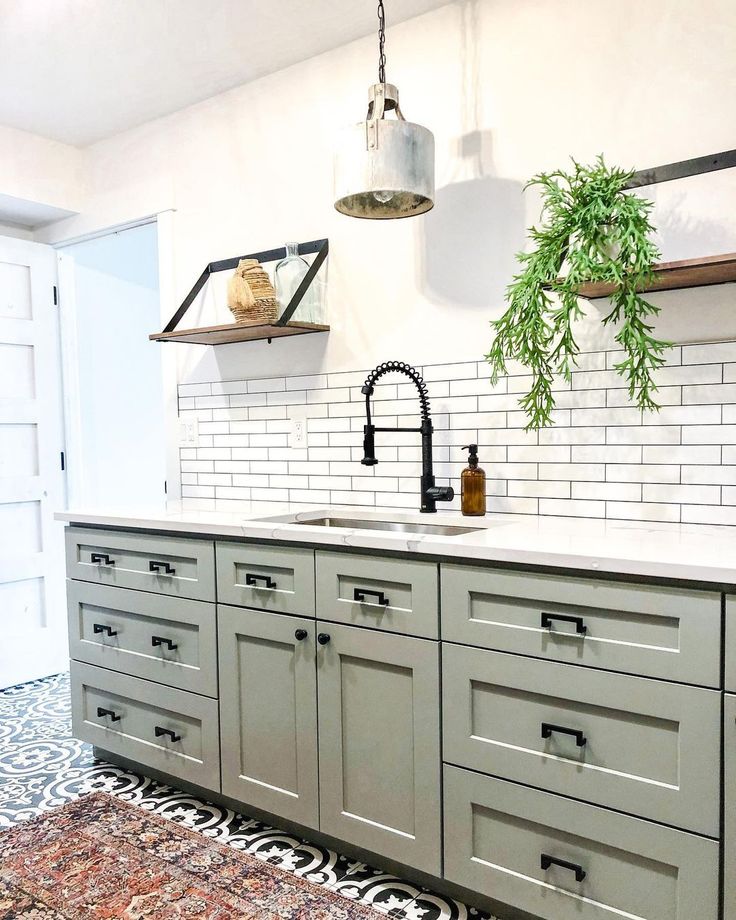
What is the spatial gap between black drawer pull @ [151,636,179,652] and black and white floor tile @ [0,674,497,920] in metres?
0.50

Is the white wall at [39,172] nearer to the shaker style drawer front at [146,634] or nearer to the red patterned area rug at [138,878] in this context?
the shaker style drawer front at [146,634]

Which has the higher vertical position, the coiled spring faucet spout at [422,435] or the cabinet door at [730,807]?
the coiled spring faucet spout at [422,435]

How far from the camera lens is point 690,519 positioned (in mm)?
2100

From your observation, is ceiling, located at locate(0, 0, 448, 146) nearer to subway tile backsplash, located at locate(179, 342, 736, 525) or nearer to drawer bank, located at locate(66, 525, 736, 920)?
subway tile backsplash, located at locate(179, 342, 736, 525)

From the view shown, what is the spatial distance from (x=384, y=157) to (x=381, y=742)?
1539mm

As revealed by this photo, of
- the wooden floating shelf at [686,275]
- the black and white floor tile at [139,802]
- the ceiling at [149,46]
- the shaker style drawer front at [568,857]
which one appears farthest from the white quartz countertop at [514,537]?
the ceiling at [149,46]

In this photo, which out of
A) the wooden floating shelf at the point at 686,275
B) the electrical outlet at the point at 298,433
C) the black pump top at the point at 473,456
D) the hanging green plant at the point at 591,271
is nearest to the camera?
the wooden floating shelf at the point at 686,275

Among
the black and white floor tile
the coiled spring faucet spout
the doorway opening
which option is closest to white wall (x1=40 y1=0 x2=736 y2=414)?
the coiled spring faucet spout

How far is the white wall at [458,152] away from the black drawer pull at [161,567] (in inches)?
36.6

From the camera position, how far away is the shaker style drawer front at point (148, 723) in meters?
2.42

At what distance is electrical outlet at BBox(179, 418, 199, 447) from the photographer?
Answer: 336cm

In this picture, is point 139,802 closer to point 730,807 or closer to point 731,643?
point 730,807

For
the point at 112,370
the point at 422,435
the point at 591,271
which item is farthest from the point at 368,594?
the point at 112,370

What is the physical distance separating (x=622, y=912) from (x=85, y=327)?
3640 mm
